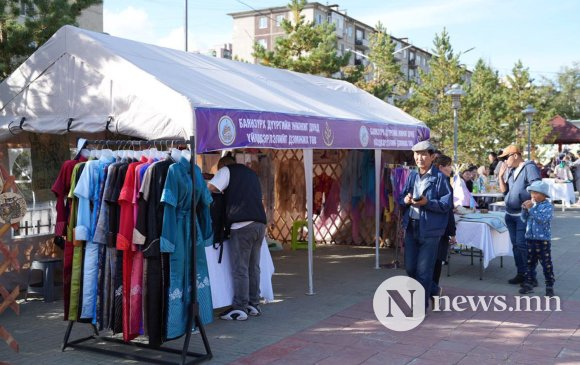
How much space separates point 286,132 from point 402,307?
1.97 meters

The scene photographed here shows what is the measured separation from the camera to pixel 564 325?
16.7 feet

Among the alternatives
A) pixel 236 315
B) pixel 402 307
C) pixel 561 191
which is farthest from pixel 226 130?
pixel 561 191

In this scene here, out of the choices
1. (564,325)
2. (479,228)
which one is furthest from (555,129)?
(564,325)

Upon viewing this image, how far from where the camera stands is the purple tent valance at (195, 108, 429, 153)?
4723mm

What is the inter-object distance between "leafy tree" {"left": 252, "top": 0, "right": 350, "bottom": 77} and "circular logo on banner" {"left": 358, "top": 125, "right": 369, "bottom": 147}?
11.6m

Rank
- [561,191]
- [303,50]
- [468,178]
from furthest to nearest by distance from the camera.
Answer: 1. [303,50]
2. [561,191]
3. [468,178]

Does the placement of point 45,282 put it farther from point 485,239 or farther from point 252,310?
point 485,239

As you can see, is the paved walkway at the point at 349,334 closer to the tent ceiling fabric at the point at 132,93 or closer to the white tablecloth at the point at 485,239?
the white tablecloth at the point at 485,239

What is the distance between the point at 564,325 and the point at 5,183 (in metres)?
4.58

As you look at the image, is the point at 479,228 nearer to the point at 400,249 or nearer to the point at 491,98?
the point at 400,249

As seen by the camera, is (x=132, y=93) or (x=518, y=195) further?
(x=518, y=195)

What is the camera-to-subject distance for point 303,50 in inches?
757

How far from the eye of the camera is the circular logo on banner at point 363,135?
6.84 meters

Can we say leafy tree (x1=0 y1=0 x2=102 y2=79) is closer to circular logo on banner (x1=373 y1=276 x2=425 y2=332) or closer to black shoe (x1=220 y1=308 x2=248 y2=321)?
black shoe (x1=220 y1=308 x2=248 y2=321)
